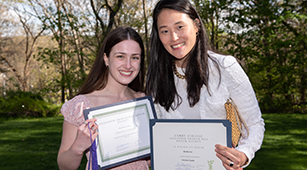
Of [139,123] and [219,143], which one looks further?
[139,123]

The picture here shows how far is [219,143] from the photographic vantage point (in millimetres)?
1913

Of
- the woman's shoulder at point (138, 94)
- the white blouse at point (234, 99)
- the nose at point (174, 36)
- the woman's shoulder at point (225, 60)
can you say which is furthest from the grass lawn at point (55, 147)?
the nose at point (174, 36)

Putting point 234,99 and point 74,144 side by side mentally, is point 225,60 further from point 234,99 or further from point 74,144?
point 74,144

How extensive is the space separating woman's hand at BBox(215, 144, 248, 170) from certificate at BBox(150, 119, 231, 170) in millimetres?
42

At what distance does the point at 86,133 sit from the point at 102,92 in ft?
2.24

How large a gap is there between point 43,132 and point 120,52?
26.9 feet

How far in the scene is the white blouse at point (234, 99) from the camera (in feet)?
6.75

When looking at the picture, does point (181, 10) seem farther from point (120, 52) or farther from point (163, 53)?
point (120, 52)

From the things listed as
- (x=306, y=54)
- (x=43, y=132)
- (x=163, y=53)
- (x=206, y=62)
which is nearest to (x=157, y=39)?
(x=163, y=53)

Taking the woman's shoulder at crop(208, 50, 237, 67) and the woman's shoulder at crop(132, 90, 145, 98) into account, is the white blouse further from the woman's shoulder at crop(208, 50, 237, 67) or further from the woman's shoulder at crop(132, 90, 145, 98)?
the woman's shoulder at crop(132, 90, 145, 98)

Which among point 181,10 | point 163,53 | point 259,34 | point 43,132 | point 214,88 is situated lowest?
point 43,132

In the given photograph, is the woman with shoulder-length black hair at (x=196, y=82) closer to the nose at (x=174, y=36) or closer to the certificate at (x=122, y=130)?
the nose at (x=174, y=36)

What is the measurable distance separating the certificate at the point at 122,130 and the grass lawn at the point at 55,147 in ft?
13.8

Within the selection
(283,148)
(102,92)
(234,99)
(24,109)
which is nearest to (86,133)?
(102,92)
